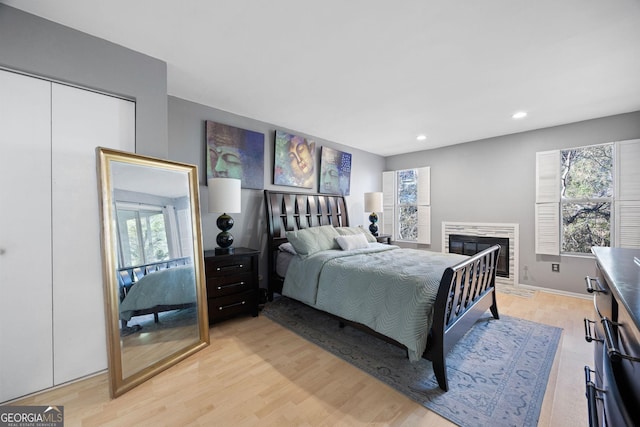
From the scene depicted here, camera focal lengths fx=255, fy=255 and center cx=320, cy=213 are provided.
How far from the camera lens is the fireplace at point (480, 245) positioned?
14.6 feet

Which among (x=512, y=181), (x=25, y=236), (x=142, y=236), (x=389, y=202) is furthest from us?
(x=389, y=202)

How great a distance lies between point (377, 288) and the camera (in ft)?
7.18

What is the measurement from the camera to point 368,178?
5.69 meters

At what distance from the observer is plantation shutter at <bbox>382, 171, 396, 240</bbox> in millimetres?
5855

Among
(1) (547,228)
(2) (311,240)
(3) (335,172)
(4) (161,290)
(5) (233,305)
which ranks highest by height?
(3) (335,172)

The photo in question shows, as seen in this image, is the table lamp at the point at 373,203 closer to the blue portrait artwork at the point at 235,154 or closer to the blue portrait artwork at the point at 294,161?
the blue portrait artwork at the point at 294,161

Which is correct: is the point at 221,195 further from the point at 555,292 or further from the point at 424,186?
the point at 555,292

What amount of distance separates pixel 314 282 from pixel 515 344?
80.1 inches

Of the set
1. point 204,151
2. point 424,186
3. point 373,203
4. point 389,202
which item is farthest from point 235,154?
point 424,186

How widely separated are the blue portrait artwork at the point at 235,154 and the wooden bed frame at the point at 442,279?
1.20ft

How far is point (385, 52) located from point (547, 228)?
3.84 m

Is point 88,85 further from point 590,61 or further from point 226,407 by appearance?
point 590,61

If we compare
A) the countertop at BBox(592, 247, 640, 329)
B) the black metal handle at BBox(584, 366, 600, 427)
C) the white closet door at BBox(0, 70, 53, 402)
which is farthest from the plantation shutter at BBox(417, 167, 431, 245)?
the white closet door at BBox(0, 70, 53, 402)

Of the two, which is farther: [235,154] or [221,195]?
[235,154]
